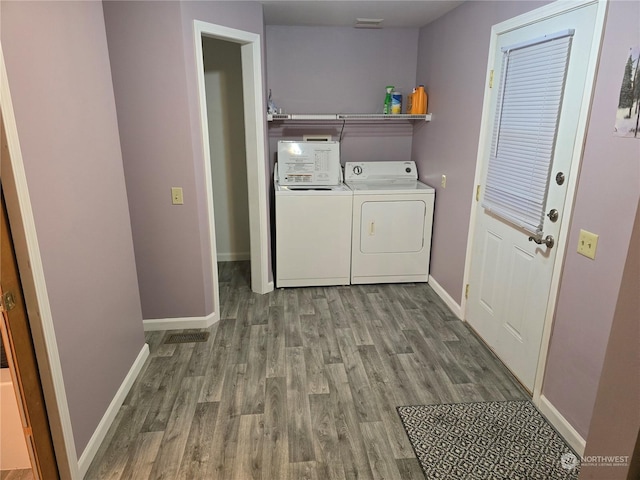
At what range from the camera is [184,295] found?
3.03 metres

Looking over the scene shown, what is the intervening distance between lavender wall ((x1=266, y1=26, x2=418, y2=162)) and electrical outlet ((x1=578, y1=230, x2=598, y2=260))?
2.68 m

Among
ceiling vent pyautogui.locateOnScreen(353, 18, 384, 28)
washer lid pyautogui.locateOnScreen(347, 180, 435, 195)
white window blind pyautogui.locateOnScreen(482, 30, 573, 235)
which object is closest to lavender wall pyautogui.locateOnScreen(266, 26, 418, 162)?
ceiling vent pyautogui.locateOnScreen(353, 18, 384, 28)

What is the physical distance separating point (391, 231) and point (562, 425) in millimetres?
2038

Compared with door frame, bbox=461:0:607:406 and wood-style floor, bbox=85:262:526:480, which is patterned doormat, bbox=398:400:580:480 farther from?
door frame, bbox=461:0:607:406

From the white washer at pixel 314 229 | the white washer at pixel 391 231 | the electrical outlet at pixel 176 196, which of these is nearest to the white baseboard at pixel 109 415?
the electrical outlet at pixel 176 196

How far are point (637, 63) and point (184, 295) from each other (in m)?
2.87

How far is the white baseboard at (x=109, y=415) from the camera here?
1.84 meters

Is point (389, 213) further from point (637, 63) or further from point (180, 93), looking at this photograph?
point (637, 63)

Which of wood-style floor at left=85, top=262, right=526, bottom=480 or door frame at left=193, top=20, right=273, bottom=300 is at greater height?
door frame at left=193, top=20, right=273, bottom=300

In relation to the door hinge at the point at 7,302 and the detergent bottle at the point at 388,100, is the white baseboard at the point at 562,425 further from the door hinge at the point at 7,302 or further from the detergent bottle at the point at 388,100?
the detergent bottle at the point at 388,100

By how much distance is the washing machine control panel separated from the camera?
407cm

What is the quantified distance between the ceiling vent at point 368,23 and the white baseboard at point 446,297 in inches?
93.2

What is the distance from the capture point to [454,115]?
3.26m

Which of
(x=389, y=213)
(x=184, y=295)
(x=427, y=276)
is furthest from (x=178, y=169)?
(x=427, y=276)
